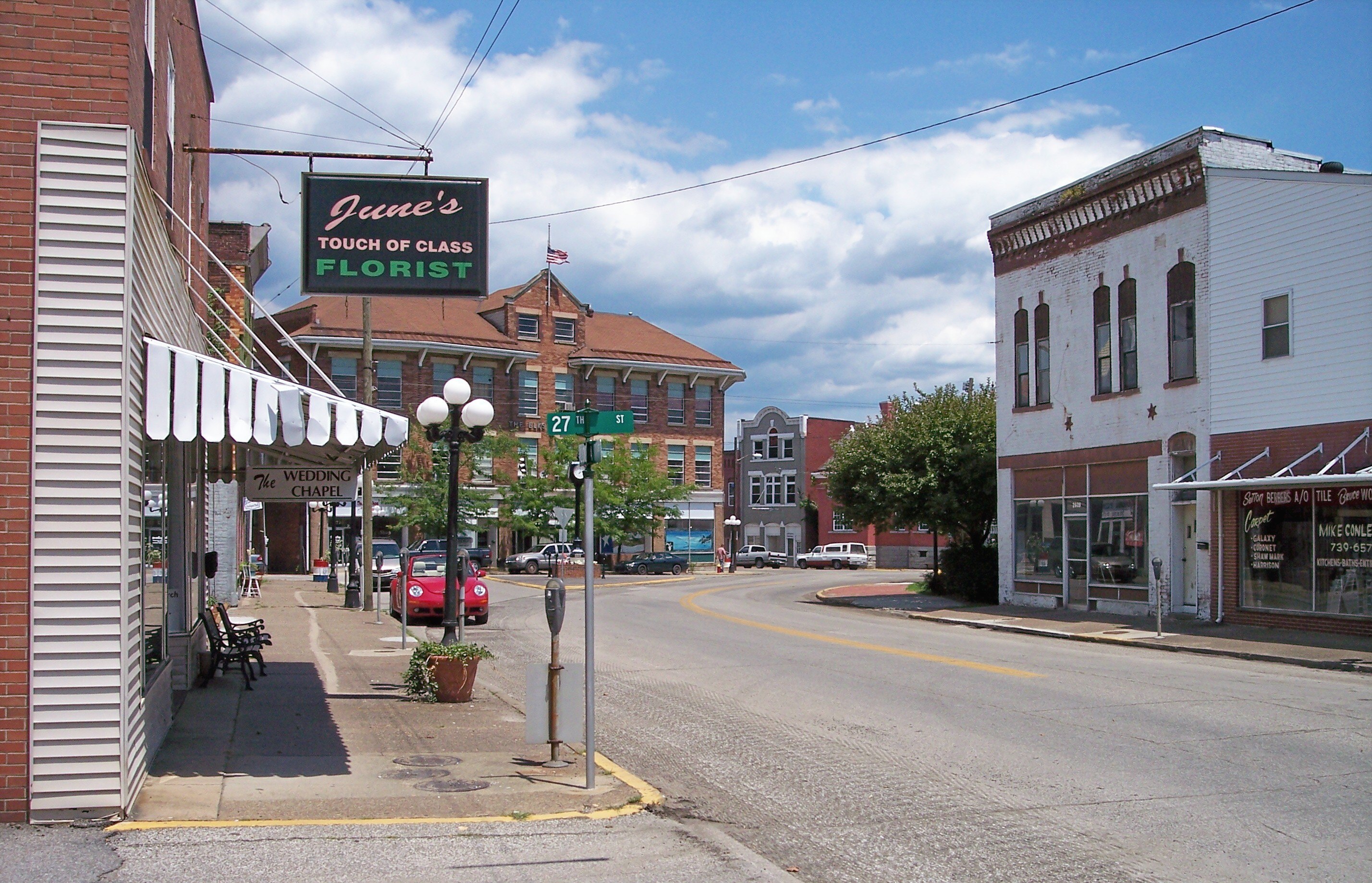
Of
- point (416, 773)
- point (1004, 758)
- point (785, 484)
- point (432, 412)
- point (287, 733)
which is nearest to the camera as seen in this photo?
point (416, 773)

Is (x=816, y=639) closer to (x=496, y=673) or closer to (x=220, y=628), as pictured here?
(x=496, y=673)

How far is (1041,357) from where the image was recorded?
28.1 meters

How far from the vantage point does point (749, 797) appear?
855 centimetres

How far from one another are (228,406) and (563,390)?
5413cm

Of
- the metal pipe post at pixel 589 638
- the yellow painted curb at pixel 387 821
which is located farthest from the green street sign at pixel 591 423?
the yellow painted curb at pixel 387 821

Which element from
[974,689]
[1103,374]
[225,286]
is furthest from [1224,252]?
[225,286]

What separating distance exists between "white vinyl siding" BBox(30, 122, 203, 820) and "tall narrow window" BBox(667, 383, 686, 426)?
5769cm

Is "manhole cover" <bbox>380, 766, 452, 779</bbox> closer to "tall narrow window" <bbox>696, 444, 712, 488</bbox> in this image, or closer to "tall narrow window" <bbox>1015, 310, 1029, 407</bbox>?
"tall narrow window" <bbox>1015, 310, 1029, 407</bbox>

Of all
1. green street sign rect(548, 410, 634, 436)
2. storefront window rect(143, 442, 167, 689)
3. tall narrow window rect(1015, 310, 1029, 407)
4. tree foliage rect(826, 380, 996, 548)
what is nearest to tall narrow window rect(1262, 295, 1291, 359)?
tall narrow window rect(1015, 310, 1029, 407)

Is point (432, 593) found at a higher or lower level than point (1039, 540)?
lower

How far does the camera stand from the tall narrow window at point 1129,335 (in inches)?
977

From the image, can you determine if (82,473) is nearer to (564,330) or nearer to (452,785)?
(452,785)

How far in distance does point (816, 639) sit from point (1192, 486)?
24.1ft

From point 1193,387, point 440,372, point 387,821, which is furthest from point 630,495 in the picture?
point 387,821
